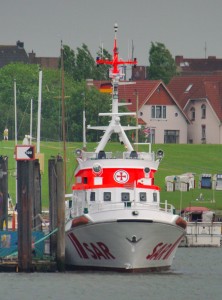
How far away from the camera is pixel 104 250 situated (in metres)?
89.4

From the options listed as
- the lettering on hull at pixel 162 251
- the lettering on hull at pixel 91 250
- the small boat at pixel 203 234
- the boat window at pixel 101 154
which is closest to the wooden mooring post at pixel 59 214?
the lettering on hull at pixel 91 250

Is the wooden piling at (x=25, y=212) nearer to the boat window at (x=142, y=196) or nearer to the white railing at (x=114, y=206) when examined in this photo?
the white railing at (x=114, y=206)

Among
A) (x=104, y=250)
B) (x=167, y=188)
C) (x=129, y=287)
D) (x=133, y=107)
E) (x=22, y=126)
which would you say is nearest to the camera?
(x=129, y=287)

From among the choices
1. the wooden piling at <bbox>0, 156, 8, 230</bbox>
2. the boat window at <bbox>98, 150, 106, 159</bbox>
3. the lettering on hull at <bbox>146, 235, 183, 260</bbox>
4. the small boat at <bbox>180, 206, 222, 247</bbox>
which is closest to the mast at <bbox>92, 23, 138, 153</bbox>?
the boat window at <bbox>98, 150, 106, 159</bbox>

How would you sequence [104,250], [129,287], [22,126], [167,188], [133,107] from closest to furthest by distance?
1. [129,287]
2. [104,250]
3. [167,188]
4. [22,126]
5. [133,107]

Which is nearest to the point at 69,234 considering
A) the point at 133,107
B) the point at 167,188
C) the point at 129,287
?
the point at 129,287

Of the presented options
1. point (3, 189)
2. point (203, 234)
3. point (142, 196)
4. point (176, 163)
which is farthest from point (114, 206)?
point (176, 163)

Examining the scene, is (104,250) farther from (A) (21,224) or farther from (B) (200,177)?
(B) (200,177)

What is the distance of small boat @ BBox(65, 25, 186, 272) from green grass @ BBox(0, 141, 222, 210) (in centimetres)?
4465

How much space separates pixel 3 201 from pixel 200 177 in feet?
228

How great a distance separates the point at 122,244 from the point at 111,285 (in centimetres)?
464

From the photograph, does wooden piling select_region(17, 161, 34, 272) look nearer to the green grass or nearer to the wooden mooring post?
the wooden mooring post

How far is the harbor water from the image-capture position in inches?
3169

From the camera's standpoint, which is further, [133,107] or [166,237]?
[133,107]
